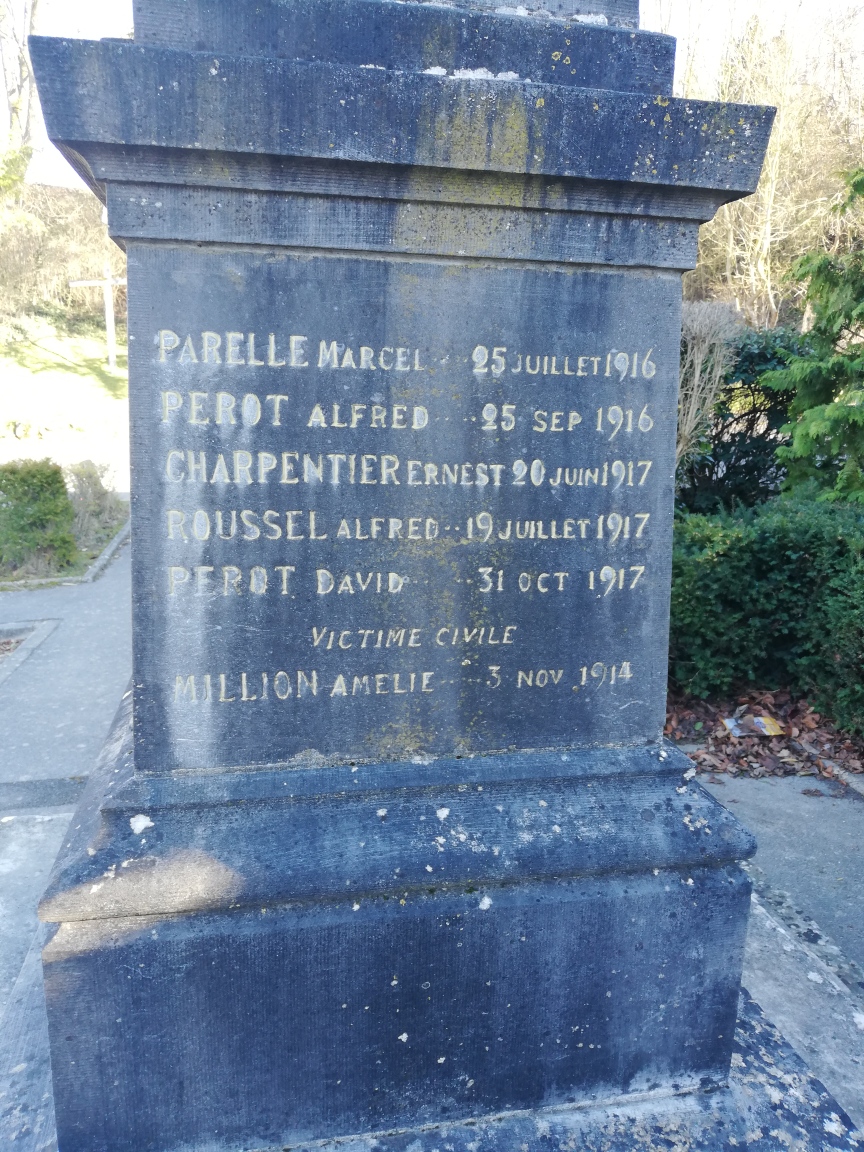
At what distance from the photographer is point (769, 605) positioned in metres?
5.61

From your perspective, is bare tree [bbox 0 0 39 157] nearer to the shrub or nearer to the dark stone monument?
the shrub

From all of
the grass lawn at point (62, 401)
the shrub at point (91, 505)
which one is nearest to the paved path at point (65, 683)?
the shrub at point (91, 505)

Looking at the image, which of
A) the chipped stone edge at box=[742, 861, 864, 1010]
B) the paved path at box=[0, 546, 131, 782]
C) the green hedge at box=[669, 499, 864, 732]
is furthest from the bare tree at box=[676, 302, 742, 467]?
the paved path at box=[0, 546, 131, 782]

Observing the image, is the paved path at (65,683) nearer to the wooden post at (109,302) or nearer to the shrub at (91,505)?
the shrub at (91,505)

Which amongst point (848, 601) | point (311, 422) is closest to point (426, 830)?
point (311, 422)

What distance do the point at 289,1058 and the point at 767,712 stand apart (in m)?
4.58

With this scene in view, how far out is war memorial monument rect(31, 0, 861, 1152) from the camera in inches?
77.3

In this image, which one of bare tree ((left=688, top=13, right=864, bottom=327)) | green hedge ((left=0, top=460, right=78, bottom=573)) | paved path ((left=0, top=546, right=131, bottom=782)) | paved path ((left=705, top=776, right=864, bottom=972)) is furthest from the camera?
bare tree ((left=688, top=13, right=864, bottom=327))

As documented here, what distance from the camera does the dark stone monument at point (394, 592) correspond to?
6.43 feet

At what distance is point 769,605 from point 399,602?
4159mm

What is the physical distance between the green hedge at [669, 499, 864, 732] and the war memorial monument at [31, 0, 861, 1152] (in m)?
3.47

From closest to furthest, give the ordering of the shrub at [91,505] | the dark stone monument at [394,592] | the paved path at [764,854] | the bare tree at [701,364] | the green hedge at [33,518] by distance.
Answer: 1. the dark stone monument at [394,592]
2. the paved path at [764,854]
3. the bare tree at [701,364]
4. the green hedge at [33,518]
5. the shrub at [91,505]

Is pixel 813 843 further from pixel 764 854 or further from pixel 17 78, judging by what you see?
pixel 17 78

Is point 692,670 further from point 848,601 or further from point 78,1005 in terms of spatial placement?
point 78,1005
